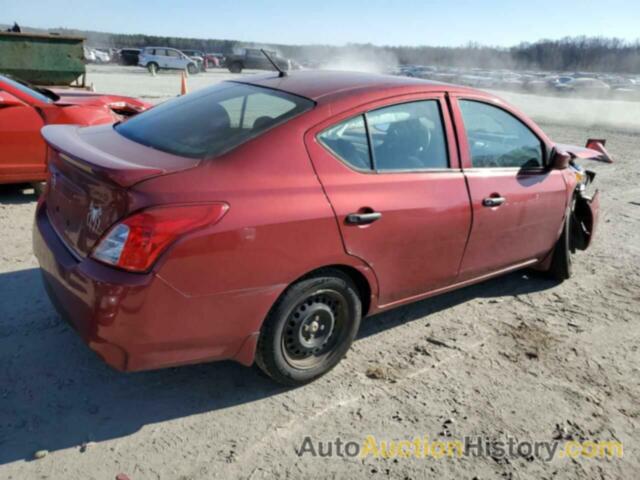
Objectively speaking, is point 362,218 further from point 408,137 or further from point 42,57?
point 42,57

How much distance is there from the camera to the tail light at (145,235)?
2303mm

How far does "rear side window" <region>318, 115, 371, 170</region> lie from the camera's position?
9.50 feet

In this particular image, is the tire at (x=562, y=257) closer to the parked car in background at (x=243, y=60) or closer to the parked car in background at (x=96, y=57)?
the parked car in background at (x=243, y=60)

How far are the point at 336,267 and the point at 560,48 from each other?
9648cm

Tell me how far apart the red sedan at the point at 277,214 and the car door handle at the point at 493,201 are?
20 mm

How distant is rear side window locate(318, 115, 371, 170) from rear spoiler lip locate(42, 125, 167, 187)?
0.90 metres

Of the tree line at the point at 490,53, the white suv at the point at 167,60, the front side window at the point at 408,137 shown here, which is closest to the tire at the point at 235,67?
the white suv at the point at 167,60

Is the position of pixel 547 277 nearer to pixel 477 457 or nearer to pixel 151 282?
pixel 477 457

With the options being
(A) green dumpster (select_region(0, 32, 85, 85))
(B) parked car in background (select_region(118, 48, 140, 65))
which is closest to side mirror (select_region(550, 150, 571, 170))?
(A) green dumpster (select_region(0, 32, 85, 85))

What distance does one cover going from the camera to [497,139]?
12.5 ft

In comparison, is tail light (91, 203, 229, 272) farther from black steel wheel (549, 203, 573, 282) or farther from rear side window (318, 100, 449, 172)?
black steel wheel (549, 203, 573, 282)

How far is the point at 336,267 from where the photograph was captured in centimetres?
294

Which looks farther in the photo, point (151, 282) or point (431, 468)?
point (431, 468)

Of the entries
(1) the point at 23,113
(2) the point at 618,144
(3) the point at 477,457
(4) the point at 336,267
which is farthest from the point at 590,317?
(2) the point at 618,144
